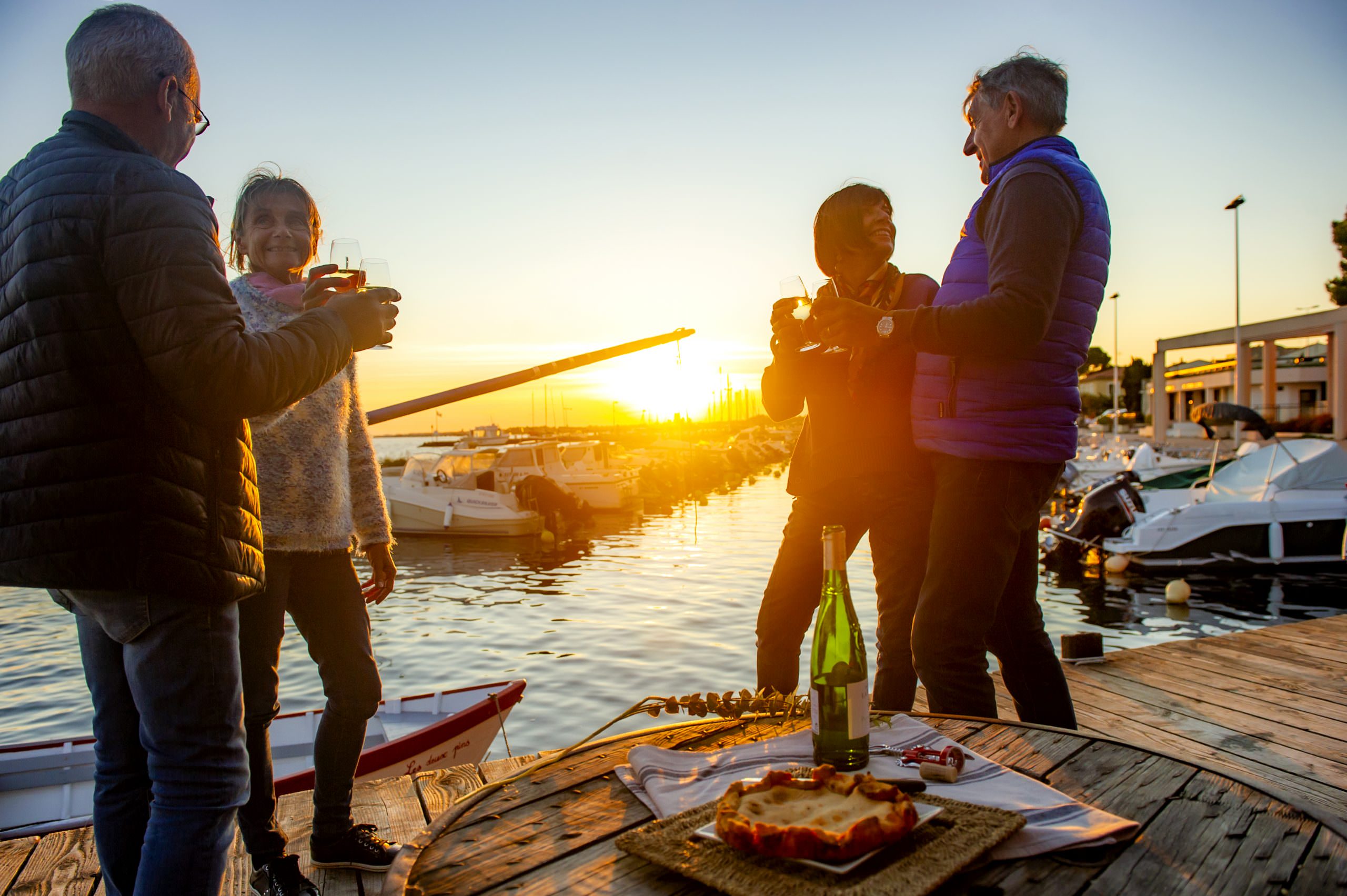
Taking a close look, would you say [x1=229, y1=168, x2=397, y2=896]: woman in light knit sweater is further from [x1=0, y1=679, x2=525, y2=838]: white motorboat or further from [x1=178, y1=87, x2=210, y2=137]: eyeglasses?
[x1=0, y1=679, x2=525, y2=838]: white motorboat

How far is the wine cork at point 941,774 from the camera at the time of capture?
127 cm

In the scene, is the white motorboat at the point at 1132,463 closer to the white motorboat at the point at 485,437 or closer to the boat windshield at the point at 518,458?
the boat windshield at the point at 518,458

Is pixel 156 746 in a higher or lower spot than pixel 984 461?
lower

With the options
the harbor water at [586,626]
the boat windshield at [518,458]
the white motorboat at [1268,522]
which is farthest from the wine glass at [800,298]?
the boat windshield at [518,458]

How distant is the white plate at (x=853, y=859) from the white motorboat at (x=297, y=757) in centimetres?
302

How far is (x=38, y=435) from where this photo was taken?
1353mm

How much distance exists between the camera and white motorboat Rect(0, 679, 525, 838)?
13.9ft

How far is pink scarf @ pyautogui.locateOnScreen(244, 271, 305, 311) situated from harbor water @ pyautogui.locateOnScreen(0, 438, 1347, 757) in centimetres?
552

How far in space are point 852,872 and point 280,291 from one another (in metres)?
2.12

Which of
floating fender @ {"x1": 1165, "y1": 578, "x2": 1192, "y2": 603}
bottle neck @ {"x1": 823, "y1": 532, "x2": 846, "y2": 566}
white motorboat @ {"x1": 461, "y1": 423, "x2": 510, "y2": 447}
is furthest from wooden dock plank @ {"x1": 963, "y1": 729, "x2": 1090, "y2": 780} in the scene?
white motorboat @ {"x1": 461, "y1": 423, "x2": 510, "y2": 447}

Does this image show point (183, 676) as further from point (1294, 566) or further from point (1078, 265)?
point (1294, 566)

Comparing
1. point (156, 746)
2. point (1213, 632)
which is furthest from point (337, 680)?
point (1213, 632)

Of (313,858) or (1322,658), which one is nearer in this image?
(313,858)

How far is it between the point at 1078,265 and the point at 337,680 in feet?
7.77
